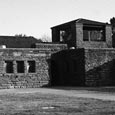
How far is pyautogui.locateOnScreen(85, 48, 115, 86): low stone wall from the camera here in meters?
33.6

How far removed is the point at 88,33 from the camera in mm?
46406

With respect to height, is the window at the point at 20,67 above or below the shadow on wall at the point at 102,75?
above

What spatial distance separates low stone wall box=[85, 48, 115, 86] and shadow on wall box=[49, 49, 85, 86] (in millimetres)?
540

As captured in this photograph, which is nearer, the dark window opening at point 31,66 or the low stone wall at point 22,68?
the low stone wall at point 22,68

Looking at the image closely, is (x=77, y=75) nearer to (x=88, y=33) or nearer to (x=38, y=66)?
(x=38, y=66)

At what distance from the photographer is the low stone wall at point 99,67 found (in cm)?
3356

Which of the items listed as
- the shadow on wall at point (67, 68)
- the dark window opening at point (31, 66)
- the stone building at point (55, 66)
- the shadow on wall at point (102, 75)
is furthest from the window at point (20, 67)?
the shadow on wall at point (102, 75)

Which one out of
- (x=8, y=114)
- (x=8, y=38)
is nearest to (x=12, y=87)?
(x=8, y=38)

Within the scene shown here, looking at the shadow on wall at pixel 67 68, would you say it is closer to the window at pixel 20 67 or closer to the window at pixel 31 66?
the window at pixel 31 66

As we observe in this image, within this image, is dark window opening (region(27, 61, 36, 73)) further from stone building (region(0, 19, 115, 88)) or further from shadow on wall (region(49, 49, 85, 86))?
shadow on wall (region(49, 49, 85, 86))

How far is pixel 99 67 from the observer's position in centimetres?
3384

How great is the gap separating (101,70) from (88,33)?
13179 millimetres

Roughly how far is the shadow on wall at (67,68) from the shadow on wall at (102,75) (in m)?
0.72

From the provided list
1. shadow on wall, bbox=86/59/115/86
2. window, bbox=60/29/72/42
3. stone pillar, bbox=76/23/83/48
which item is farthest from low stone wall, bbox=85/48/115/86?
window, bbox=60/29/72/42
